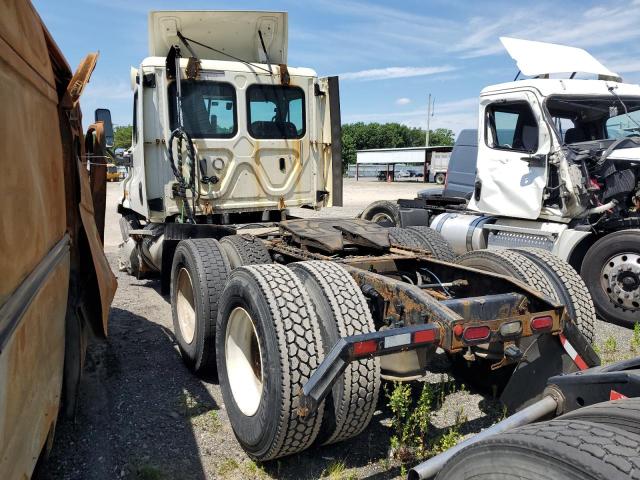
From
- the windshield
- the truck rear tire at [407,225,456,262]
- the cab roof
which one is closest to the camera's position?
the truck rear tire at [407,225,456,262]

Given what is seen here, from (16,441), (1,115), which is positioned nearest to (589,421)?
→ (16,441)

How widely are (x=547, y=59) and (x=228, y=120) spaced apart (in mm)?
4385

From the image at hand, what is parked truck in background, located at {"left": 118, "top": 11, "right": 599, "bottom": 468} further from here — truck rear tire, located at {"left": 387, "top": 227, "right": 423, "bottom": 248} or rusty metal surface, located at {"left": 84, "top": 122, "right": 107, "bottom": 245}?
rusty metal surface, located at {"left": 84, "top": 122, "right": 107, "bottom": 245}

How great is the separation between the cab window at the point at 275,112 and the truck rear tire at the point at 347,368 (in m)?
3.19

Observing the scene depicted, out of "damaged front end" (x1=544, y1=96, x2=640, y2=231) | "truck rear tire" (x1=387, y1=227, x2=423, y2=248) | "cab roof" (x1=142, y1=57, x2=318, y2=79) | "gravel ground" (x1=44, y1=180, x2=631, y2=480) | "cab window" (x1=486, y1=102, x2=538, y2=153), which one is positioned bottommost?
"gravel ground" (x1=44, y1=180, x2=631, y2=480)

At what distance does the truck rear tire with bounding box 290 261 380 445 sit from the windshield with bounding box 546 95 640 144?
15.7ft

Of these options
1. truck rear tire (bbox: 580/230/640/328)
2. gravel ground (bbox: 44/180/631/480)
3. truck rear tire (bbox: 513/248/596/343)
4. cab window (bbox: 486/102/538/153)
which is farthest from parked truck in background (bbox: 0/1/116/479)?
cab window (bbox: 486/102/538/153)

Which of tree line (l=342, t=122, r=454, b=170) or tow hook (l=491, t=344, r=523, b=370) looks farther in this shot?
tree line (l=342, t=122, r=454, b=170)

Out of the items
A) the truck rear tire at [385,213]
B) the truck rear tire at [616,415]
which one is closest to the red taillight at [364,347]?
the truck rear tire at [616,415]

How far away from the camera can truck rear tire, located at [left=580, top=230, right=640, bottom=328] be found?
18.6 feet

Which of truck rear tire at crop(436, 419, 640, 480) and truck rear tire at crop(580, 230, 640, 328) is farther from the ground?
truck rear tire at crop(436, 419, 640, 480)

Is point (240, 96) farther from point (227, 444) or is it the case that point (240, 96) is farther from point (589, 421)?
point (589, 421)

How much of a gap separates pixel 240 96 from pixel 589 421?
491cm

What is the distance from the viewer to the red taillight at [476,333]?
2.73m
